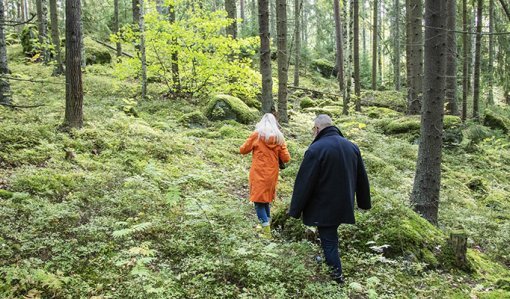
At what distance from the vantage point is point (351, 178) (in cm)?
481

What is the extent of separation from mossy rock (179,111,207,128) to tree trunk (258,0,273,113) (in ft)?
8.79

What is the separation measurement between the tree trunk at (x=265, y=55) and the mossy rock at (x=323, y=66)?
88.2 feet

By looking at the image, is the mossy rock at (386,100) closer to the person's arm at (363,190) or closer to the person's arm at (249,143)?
the person's arm at (249,143)

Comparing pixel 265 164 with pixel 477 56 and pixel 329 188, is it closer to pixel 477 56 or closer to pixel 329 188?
pixel 329 188

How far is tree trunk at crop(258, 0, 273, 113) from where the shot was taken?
11473mm

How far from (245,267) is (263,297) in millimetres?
583

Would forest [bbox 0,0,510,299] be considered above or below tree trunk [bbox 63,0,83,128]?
below

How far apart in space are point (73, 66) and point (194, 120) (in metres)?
5.02

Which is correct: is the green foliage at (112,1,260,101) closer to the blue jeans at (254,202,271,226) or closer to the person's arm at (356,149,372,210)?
the blue jeans at (254,202,271,226)

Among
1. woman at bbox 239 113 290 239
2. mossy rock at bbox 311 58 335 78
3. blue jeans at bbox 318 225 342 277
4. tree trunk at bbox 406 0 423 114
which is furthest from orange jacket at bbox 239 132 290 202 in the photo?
mossy rock at bbox 311 58 335 78

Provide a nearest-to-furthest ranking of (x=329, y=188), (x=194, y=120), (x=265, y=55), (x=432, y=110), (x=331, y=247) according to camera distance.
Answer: (x=329, y=188), (x=331, y=247), (x=432, y=110), (x=265, y=55), (x=194, y=120)

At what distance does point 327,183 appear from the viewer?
472 centimetres

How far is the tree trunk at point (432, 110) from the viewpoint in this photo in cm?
696

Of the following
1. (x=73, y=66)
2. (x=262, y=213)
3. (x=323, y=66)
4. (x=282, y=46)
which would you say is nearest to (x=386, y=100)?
(x=282, y=46)
